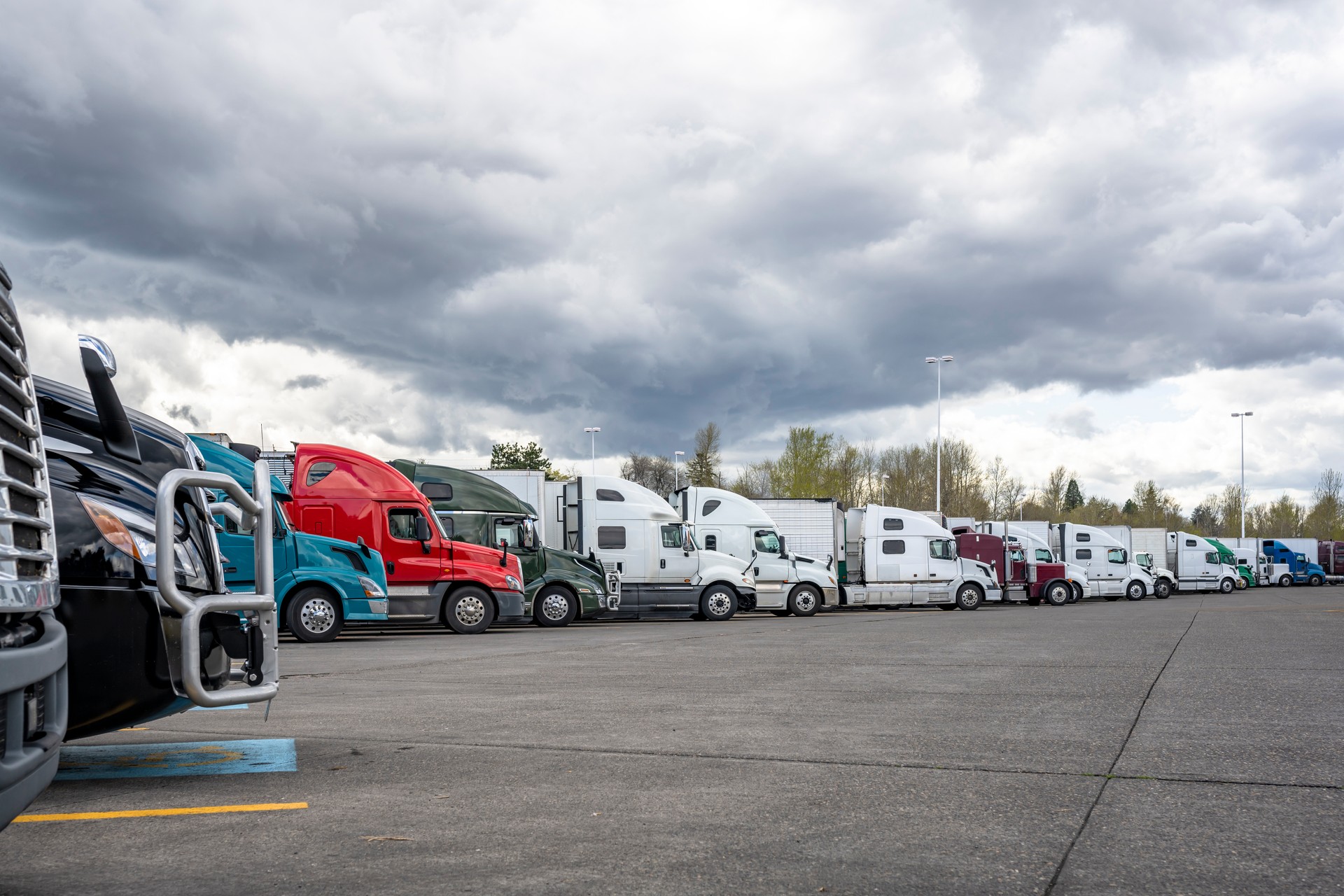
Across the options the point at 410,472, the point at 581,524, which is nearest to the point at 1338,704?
the point at 410,472

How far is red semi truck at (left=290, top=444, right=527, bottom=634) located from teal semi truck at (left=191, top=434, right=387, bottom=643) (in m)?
0.73

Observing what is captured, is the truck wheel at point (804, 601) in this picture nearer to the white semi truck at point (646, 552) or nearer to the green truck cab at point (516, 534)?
the white semi truck at point (646, 552)

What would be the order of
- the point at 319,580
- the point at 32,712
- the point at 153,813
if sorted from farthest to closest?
the point at 319,580
the point at 153,813
the point at 32,712

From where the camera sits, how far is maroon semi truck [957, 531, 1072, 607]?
113ft

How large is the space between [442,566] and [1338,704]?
14.0 metres

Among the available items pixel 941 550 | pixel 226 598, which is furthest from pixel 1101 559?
pixel 226 598

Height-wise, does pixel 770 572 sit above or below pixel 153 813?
below

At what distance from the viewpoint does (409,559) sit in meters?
18.8

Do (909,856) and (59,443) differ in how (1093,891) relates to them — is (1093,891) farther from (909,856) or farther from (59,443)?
(59,443)

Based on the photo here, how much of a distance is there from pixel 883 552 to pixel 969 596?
3.14 meters

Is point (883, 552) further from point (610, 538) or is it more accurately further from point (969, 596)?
point (610, 538)

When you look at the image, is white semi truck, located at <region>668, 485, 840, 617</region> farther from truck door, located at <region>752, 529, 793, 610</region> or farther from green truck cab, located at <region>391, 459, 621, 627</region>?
green truck cab, located at <region>391, 459, 621, 627</region>

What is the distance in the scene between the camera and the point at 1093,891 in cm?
367

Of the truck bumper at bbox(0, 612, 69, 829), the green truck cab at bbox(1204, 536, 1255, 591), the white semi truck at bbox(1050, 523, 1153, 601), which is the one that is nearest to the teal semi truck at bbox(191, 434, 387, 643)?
the truck bumper at bbox(0, 612, 69, 829)
